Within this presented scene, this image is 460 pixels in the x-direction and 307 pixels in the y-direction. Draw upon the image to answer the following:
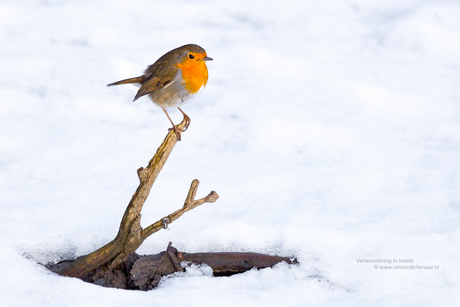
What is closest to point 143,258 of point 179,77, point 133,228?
point 133,228

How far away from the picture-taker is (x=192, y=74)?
8.46 feet

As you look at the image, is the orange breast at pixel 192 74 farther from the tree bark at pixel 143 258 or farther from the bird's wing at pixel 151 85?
the tree bark at pixel 143 258

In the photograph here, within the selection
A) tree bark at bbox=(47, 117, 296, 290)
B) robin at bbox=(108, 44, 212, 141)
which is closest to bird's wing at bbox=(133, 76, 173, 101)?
robin at bbox=(108, 44, 212, 141)

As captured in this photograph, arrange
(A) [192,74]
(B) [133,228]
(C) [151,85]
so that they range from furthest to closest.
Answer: (C) [151,85]
(A) [192,74]
(B) [133,228]

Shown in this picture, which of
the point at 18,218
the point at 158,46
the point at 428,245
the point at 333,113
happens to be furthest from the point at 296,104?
the point at 18,218

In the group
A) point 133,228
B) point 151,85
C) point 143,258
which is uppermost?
point 151,85

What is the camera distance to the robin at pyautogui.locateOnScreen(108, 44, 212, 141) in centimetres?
258

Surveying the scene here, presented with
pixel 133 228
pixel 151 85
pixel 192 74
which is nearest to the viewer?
pixel 133 228

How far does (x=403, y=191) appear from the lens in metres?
3.14

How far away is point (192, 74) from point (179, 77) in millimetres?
69

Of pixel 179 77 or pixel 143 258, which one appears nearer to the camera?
pixel 143 258

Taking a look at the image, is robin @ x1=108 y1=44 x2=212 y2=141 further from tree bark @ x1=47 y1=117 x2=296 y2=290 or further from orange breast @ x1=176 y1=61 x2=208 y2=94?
tree bark @ x1=47 y1=117 x2=296 y2=290

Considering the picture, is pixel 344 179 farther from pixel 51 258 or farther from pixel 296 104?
pixel 51 258

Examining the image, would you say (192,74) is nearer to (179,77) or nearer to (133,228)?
(179,77)
